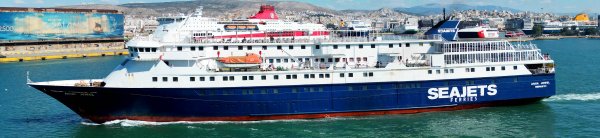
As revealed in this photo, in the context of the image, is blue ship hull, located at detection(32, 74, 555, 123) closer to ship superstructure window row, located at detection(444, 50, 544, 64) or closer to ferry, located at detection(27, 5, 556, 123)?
ferry, located at detection(27, 5, 556, 123)

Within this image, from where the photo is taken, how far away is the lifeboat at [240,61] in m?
19.9

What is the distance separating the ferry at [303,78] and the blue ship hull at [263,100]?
3cm

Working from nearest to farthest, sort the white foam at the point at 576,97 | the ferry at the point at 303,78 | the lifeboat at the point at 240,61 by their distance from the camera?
the ferry at the point at 303,78 < the lifeboat at the point at 240,61 < the white foam at the point at 576,97

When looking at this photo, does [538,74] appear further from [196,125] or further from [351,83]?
[196,125]

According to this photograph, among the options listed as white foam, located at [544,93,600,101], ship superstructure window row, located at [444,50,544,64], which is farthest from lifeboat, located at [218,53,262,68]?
white foam, located at [544,93,600,101]

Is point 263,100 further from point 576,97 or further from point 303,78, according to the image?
point 576,97

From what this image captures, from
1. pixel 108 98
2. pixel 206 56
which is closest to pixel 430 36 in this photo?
pixel 206 56

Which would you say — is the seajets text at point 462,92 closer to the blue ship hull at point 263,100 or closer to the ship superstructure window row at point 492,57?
the blue ship hull at point 263,100

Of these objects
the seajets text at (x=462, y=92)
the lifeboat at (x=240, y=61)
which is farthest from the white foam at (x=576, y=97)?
the lifeboat at (x=240, y=61)

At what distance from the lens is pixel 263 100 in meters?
20.1

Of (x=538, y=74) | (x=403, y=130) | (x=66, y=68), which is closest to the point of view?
(x=403, y=130)

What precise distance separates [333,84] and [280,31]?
3125 mm

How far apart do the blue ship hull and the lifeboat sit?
32.5 inches

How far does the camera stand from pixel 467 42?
2230 centimetres
